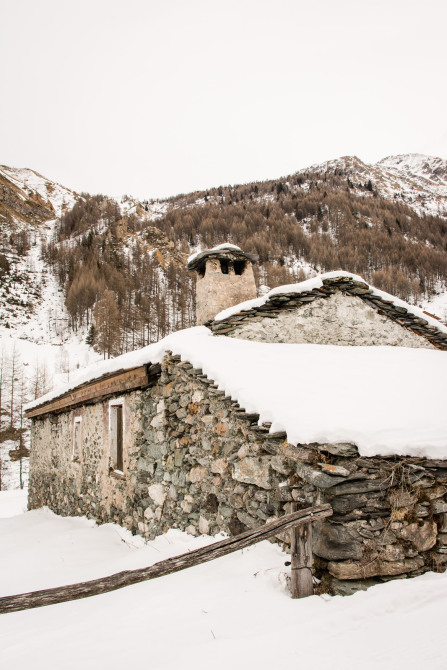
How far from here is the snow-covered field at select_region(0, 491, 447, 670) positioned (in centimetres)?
222

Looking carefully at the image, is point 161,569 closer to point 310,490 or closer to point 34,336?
point 310,490

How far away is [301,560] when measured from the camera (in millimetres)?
2770

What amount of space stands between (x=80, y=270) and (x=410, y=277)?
46.1m

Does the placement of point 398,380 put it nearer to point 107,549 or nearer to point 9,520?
point 107,549

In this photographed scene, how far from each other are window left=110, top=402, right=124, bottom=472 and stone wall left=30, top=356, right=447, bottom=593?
10.5 inches

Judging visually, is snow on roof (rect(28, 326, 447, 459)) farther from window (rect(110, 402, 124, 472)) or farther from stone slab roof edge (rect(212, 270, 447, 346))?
stone slab roof edge (rect(212, 270, 447, 346))

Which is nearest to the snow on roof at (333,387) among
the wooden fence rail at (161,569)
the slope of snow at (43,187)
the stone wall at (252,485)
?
the stone wall at (252,485)

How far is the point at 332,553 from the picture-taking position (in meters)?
2.90

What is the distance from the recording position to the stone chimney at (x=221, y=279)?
35.3 ft

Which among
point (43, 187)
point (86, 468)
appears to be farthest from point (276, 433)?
point (43, 187)

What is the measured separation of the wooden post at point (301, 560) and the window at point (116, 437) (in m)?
5.29

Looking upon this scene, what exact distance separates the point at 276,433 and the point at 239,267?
27.0ft

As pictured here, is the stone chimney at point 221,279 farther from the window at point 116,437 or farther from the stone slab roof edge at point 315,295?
the window at point 116,437

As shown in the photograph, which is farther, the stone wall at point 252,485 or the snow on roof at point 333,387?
the snow on roof at point 333,387
